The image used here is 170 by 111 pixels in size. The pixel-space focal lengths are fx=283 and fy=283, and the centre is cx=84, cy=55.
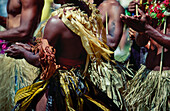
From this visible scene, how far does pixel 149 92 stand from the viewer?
2850mm

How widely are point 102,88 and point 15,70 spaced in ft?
3.62

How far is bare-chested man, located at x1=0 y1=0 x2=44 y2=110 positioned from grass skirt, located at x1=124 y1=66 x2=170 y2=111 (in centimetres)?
104

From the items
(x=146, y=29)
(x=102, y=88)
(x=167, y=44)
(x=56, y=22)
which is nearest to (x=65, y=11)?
(x=56, y=22)

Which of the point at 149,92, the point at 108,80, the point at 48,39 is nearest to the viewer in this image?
the point at 48,39

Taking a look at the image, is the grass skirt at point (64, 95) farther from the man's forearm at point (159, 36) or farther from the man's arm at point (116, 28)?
the man's arm at point (116, 28)

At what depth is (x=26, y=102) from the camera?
2.06 m

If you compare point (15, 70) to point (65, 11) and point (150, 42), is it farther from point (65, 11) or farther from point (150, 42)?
point (150, 42)

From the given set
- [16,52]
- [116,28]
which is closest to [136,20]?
[116,28]

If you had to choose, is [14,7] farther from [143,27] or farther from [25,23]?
[143,27]

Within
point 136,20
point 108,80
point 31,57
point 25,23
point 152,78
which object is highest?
point 136,20

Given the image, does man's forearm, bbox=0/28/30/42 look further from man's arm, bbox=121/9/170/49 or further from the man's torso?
man's arm, bbox=121/9/170/49

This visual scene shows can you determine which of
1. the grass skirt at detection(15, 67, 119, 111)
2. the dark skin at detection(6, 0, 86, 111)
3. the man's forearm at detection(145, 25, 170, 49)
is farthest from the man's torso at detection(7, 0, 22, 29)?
the man's forearm at detection(145, 25, 170, 49)

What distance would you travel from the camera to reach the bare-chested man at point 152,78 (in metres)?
2.65

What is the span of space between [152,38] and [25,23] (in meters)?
1.30
